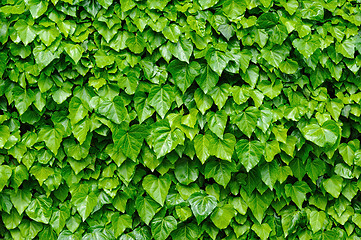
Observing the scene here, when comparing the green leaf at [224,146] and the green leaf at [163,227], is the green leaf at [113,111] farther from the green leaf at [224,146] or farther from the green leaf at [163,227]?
the green leaf at [163,227]

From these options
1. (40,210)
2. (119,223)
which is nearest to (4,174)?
(40,210)

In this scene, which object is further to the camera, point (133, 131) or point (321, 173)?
point (321, 173)

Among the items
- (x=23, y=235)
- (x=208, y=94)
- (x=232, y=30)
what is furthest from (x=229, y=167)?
(x=23, y=235)

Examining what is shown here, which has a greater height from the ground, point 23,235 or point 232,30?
point 232,30

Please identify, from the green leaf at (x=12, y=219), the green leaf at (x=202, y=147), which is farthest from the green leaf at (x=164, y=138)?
the green leaf at (x=12, y=219)

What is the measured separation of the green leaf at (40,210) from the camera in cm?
248

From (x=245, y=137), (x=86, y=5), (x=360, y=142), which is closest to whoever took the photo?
(x=86, y=5)

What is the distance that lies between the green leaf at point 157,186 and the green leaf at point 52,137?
0.64 meters

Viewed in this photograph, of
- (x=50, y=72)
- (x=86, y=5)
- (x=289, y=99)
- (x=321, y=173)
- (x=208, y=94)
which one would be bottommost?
(x=321, y=173)

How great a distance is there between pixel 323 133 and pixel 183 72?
1.07 metres

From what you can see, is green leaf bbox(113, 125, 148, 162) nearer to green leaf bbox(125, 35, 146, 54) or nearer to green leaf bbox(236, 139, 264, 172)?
green leaf bbox(125, 35, 146, 54)

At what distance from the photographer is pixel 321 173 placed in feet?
8.60

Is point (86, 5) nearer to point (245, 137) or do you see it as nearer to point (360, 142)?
point (245, 137)

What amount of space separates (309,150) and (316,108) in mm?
311
